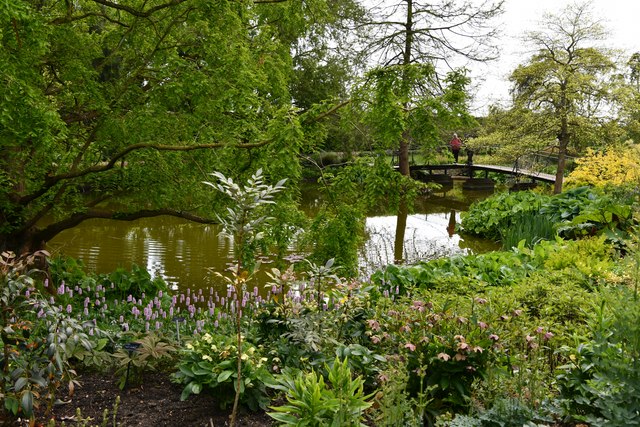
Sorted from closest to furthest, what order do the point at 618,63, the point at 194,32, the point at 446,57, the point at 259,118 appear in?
1. the point at 194,32
2. the point at 259,118
3. the point at 618,63
4. the point at 446,57

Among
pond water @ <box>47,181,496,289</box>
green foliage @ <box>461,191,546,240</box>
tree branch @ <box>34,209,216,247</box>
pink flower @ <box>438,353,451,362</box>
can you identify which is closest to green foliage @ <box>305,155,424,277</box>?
tree branch @ <box>34,209,216,247</box>

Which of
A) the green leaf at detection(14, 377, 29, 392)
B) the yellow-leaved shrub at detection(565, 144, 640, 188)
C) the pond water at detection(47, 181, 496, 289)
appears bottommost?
the pond water at detection(47, 181, 496, 289)

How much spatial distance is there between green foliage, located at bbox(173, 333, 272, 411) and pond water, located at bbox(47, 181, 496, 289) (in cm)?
396

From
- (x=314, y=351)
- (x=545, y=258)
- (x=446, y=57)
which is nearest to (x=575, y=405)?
(x=314, y=351)

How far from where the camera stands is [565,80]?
14648 mm

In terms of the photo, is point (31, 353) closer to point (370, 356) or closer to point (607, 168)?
point (370, 356)

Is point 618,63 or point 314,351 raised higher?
point 618,63

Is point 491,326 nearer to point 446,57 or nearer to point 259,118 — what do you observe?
point 259,118

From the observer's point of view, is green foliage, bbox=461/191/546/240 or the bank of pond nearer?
the bank of pond

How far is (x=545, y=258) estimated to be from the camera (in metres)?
7.18

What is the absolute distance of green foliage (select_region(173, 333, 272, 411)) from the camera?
3158 millimetres

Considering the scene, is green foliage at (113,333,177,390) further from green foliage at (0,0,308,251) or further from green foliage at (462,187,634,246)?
green foliage at (462,187,634,246)

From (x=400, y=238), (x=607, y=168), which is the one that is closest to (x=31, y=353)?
(x=400, y=238)

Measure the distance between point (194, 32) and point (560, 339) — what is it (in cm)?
476
